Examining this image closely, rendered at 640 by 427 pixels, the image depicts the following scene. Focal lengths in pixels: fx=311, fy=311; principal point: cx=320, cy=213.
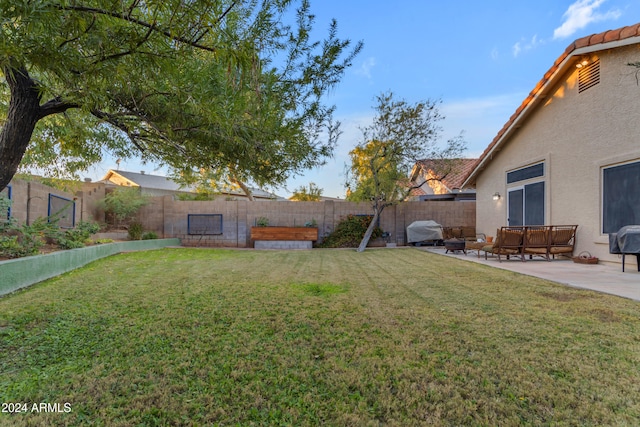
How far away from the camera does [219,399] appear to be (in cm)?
185

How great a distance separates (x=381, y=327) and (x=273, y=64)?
8.73ft

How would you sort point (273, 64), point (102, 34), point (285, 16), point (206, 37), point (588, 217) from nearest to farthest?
point (102, 34) < point (206, 37) < point (285, 16) < point (273, 64) < point (588, 217)

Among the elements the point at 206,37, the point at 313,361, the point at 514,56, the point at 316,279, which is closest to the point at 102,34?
the point at 206,37

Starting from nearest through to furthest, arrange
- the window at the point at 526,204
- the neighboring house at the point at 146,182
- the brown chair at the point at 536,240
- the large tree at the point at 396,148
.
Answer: the brown chair at the point at 536,240
the window at the point at 526,204
the large tree at the point at 396,148
the neighboring house at the point at 146,182

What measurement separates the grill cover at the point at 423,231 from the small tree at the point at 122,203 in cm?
1163

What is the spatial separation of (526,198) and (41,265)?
12304 mm

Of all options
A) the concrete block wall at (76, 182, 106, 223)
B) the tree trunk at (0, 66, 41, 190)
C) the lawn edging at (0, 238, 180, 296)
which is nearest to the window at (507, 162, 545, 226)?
the tree trunk at (0, 66, 41, 190)

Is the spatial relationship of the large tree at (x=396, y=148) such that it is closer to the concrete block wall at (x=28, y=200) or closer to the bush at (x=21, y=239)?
the bush at (x=21, y=239)

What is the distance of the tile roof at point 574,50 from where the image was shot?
6491 mm

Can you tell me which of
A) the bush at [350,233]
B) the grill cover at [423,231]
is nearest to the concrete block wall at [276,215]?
the bush at [350,233]

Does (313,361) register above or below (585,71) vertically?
below

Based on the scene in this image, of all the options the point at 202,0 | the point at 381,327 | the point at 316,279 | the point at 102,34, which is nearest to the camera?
the point at 202,0

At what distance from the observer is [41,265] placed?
17.3 ft

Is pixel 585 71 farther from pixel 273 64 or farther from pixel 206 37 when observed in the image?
pixel 206 37
